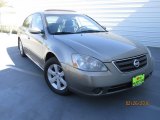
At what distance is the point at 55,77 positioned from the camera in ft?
13.6

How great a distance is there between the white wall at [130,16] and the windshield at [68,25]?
390cm

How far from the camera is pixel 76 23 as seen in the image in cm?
496

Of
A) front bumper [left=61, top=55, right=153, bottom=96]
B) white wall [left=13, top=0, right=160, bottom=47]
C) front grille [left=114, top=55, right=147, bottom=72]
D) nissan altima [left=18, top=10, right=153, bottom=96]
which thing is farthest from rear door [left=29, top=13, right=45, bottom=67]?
white wall [left=13, top=0, right=160, bottom=47]

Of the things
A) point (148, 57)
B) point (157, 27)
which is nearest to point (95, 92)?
point (148, 57)

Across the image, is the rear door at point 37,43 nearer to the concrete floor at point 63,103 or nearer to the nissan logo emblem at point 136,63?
the concrete floor at point 63,103

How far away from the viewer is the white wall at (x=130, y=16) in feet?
27.6

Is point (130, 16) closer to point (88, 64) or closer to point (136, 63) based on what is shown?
point (136, 63)

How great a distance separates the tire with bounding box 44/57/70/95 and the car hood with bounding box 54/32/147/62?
0.47m

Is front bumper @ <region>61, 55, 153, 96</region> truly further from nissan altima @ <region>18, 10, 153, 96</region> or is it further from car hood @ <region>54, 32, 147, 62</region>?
car hood @ <region>54, 32, 147, 62</region>

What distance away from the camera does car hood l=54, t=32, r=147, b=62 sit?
3490mm

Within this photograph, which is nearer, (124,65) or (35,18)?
(124,65)

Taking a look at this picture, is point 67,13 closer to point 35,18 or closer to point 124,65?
point 35,18

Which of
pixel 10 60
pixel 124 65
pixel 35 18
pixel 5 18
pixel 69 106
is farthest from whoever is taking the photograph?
pixel 5 18

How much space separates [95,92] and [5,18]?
10.7 metres
